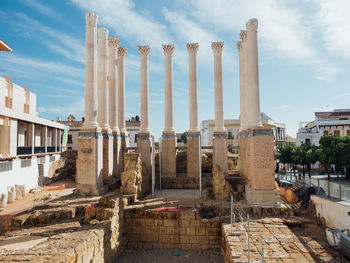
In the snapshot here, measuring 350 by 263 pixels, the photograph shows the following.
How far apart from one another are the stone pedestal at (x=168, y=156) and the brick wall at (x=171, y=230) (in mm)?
7563

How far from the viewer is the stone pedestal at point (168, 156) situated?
20.2m

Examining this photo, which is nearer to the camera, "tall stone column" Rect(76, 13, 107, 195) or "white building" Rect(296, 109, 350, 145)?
"tall stone column" Rect(76, 13, 107, 195)

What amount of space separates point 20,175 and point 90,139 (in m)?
6.60

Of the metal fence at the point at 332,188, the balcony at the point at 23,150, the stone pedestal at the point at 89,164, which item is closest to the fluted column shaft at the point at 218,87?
the metal fence at the point at 332,188

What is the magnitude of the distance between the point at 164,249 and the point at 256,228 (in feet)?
16.3

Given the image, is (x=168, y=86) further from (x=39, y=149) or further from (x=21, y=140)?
(x=21, y=140)

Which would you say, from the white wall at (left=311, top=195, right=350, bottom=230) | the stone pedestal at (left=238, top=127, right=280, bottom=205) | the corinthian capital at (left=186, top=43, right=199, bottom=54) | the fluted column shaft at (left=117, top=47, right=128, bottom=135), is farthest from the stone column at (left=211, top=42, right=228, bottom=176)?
the white wall at (left=311, top=195, right=350, bottom=230)

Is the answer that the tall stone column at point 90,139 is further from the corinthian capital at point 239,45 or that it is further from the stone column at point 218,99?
the corinthian capital at point 239,45

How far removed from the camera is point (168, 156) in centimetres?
2027

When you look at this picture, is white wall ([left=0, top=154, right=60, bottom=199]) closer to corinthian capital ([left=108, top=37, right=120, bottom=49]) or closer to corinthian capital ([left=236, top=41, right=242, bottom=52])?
corinthian capital ([left=108, top=37, right=120, bottom=49])

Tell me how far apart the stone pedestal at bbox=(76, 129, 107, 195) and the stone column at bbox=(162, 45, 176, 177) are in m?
6.32

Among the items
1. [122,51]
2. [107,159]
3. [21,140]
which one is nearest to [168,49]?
[122,51]

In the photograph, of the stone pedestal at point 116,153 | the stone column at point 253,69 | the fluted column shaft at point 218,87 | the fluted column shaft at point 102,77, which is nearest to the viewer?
the stone column at point 253,69

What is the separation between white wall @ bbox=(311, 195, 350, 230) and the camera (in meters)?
9.84
